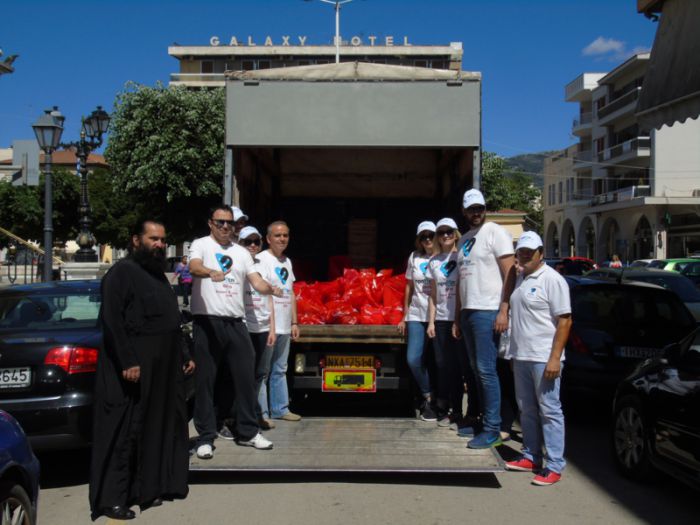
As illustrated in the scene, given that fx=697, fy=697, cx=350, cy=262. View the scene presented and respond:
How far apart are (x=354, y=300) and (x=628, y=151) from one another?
1748 inches

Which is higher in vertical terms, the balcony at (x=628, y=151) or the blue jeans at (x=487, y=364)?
the balcony at (x=628, y=151)

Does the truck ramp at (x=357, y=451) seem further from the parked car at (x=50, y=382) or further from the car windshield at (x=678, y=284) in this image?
the car windshield at (x=678, y=284)

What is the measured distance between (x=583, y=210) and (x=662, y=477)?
177 feet

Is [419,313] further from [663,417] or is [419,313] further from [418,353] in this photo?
[663,417]

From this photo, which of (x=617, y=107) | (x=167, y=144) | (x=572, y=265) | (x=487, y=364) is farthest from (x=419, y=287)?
(x=617, y=107)

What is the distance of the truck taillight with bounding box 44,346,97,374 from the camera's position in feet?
17.6

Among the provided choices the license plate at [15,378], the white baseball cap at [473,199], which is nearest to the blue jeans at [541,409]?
the white baseball cap at [473,199]

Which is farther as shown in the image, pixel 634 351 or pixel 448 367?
pixel 634 351

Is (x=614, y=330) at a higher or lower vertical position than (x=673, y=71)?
lower

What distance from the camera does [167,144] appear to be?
25.5 meters

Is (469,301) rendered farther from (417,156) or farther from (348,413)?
(417,156)

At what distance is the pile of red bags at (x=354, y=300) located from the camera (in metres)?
7.23

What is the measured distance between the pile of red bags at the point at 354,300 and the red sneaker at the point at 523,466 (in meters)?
2.03

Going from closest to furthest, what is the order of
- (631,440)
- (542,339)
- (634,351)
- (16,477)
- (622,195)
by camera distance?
1. (16,477)
2. (542,339)
3. (631,440)
4. (634,351)
5. (622,195)
